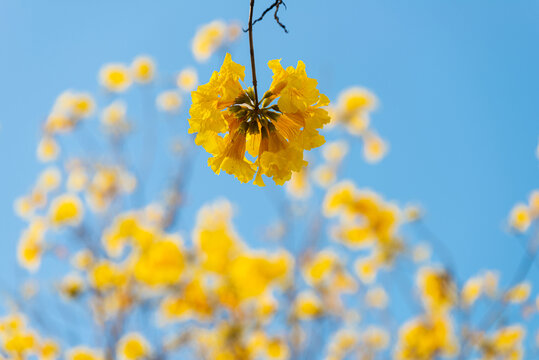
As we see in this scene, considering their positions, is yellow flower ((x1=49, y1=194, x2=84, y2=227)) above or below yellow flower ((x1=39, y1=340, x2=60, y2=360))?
above

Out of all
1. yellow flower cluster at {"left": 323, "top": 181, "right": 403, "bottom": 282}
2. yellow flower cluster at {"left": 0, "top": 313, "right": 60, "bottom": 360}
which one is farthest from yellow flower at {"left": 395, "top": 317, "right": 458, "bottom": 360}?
yellow flower cluster at {"left": 0, "top": 313, "right": 60, "bottom": 360}

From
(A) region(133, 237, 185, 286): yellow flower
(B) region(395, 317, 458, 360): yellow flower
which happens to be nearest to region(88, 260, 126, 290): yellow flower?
(A) region(133, 237, 185, 286): yellow flower

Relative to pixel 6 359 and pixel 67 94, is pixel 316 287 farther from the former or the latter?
pixel 67 94

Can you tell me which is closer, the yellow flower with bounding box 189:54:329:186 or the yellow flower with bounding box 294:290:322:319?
the yellow flower with bounding box 189:54:329:186

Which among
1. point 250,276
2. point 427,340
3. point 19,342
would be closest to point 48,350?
point 19,342

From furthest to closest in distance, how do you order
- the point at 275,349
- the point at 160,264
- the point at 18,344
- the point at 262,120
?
1. the point at 275,349
2. the point at 160,264
3. the point at 18,344
4. the point at 262,120

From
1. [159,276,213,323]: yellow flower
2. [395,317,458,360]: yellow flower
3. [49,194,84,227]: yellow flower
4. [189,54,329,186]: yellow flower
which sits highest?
[49,194,84,227]: yellow flower

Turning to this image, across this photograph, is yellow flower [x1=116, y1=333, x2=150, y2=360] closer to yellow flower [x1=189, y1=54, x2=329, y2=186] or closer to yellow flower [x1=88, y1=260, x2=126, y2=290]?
yellow flower [x1=88, y1=260, x2=126, y2=290]

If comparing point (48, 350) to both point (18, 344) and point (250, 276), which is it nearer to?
point (18, 344)
